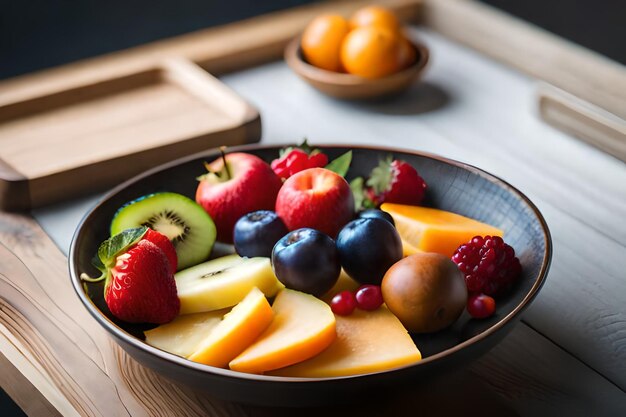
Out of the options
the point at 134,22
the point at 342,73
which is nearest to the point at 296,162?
the point at 342,73

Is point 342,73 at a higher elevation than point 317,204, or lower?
lower

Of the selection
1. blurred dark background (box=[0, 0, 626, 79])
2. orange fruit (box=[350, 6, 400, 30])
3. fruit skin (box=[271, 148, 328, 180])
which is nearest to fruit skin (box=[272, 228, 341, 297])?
Result: fruit skin (box=[271, 148, 328, 180])

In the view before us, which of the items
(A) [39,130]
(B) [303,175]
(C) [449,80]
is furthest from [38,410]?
(C) [449,80]

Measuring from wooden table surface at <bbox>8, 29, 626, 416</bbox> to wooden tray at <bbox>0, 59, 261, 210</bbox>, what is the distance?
0.05 meters

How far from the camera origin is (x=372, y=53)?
5.08 feet

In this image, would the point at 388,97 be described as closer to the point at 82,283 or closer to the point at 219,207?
the point at 219,207

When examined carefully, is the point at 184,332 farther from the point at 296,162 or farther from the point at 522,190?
the point at 522,190

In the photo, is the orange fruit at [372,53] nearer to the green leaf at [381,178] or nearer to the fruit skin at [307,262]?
the green leaf at [381,178]

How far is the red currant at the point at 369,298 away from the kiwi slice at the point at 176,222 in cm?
25

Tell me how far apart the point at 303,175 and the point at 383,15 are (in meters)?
0.70

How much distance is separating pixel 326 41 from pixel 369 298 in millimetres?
864

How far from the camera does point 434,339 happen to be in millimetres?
874

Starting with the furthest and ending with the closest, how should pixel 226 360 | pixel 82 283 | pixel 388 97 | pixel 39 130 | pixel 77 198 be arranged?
pixel 388 97 < pixel 39 130 < pixel 77 198 < pixel 82 283 < pixel 226 360

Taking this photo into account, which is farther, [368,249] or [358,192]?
A: [358,192]
